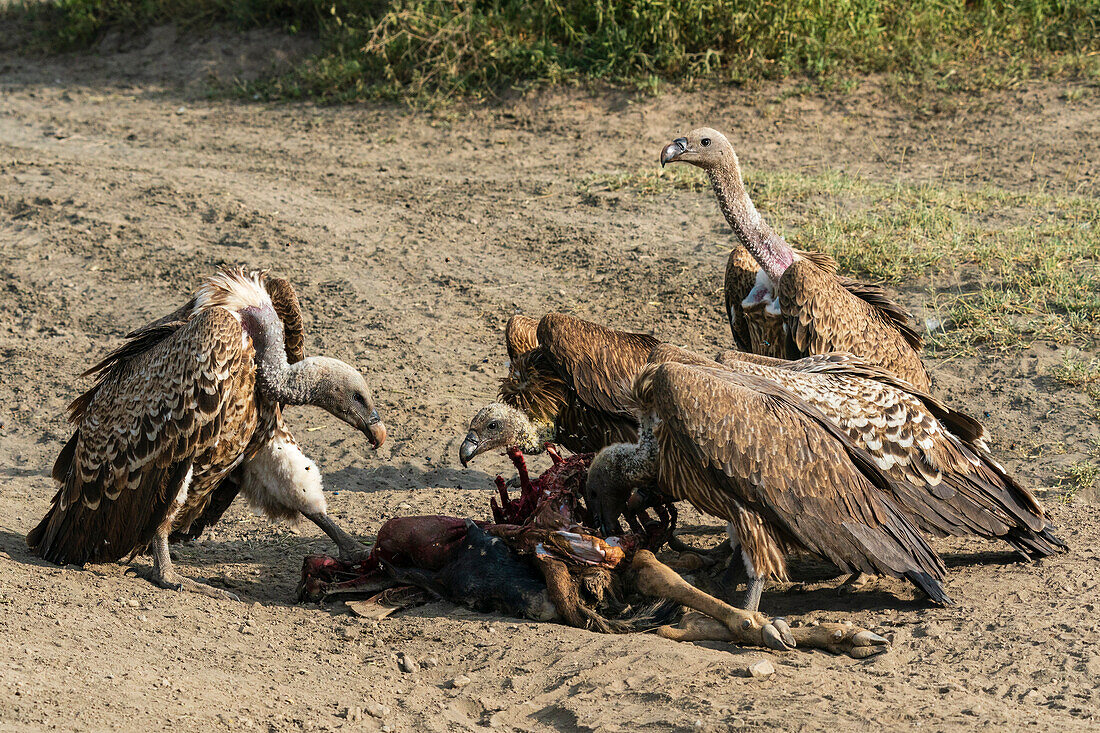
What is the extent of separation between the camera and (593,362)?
5410 millimetres

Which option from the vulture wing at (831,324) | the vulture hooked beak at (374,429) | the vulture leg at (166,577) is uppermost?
the vulture wing at (831,324)

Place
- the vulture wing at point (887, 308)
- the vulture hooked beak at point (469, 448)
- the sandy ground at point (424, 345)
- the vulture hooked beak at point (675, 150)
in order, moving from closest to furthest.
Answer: the sandy ground at point (424, 345)
the vulture hooked beak at point (469, 448)
the vulture wing at point (887, 308)
the vulture hooked beak at point (675, 150)

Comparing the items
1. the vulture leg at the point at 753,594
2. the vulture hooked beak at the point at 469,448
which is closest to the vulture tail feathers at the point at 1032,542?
the vulture leg at the point at 753,594

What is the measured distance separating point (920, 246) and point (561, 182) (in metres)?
3.22

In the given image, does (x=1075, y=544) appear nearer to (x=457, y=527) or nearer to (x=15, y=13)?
(x=457, y=527)

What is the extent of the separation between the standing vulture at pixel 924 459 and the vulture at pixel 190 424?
1.62 metres

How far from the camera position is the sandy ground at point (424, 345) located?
12.2ft

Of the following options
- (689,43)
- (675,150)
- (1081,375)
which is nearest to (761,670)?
Answer: (675,150)

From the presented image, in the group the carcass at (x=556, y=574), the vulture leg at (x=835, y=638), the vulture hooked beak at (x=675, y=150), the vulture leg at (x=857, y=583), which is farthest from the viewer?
the vulture hooked beak at (x=675, y=150)

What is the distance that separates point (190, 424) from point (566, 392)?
6.20ft

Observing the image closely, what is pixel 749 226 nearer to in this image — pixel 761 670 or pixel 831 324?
pixel 831 324

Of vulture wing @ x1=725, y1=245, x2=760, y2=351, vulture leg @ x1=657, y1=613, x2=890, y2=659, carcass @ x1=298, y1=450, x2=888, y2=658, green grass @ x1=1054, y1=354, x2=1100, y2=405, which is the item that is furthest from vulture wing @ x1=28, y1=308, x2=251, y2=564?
green grass @ x1=1054, y1=354, x2=1100, y2=405

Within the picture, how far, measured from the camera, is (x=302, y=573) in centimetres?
479

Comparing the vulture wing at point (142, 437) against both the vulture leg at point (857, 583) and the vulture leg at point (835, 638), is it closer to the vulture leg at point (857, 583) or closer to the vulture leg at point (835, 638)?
the vulture leg at point (835, 638)
